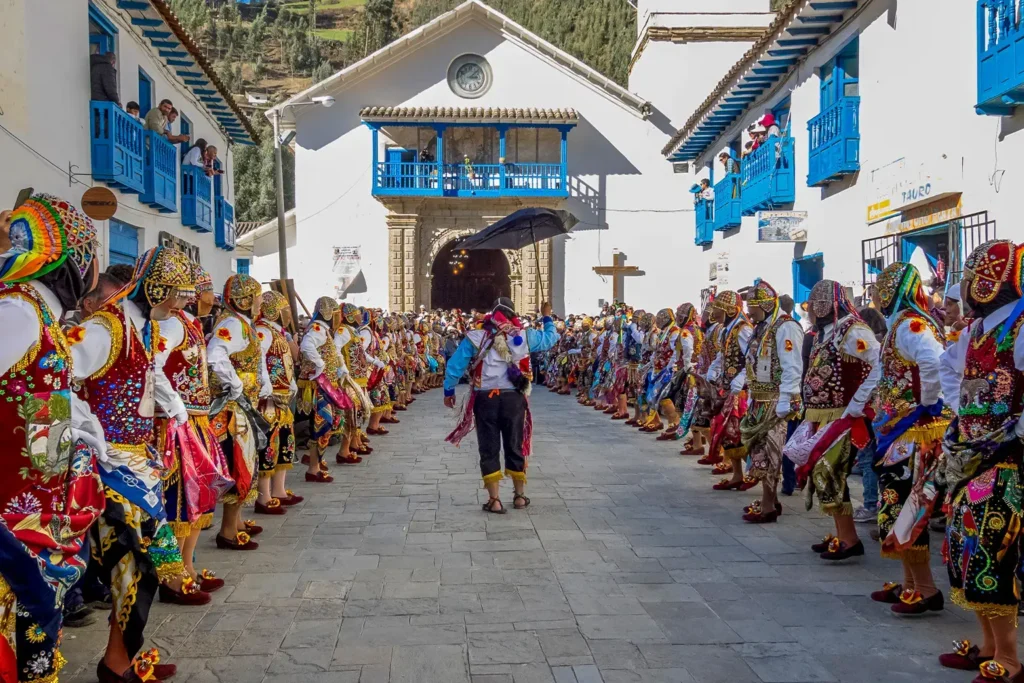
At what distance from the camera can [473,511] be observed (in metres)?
7.73

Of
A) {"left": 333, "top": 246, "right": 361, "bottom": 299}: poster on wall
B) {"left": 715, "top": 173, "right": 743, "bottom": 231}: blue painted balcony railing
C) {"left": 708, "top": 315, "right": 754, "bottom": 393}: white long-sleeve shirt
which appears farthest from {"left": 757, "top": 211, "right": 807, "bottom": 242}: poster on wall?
{"left": 333, "top": 246, "right": 361, "bottom": 299}: poster on wall

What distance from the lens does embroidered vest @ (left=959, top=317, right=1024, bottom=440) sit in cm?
386

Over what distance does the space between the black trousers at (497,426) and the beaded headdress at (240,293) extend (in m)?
2.12

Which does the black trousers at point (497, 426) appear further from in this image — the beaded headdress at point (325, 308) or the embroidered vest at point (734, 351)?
the beaded headdress at point (325, 308)

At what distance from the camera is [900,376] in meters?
5.23

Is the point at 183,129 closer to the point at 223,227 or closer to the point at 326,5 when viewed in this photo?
the point at 223,227

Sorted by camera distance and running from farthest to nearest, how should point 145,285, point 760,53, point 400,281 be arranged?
1. point 400,281
2. point 760,53
3. point 145,285

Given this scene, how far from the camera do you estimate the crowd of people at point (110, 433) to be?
300 centimetres

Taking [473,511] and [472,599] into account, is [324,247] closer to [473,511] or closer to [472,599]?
[473,511]

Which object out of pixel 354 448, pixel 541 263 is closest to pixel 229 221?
pixel 541 263

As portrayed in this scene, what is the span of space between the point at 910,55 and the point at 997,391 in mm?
8212

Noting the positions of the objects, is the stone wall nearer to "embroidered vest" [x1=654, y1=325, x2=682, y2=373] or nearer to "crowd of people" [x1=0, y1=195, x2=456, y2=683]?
"embroidered vest" [x1=654, y1=325, x2=682, y2=373]

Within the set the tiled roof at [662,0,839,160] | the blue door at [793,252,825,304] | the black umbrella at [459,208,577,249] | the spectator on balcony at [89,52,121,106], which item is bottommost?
the blue door at [793,252,825,304]

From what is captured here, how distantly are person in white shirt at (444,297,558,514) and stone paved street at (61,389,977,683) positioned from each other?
439 mm
